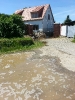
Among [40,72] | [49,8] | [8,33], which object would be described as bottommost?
[40,72]

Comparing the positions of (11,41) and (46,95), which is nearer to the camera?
(46,95)

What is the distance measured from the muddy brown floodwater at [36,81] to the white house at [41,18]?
19.0 m

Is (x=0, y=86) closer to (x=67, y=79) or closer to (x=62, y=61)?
(x=67, y=79)

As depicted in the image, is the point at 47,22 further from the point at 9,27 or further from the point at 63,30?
the point at 9,27

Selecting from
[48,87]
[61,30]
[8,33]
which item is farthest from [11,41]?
[61,30]

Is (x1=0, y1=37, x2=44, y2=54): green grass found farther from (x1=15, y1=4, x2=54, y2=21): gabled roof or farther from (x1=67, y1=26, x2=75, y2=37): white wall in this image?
(x1=15, y1=4, x2=54, y2=21): gabled roof

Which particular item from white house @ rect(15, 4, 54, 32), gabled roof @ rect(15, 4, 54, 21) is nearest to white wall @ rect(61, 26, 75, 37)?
white house @ rect(15, 4, 54, 32)

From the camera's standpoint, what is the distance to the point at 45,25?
30906 millimetres

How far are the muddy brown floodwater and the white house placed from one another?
748 inches

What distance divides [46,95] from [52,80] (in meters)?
1.66

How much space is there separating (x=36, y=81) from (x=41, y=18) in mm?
23030

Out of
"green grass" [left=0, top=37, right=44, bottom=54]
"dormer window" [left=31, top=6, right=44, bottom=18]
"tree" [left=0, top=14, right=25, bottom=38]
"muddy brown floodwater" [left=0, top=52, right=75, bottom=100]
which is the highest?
"dormer window" [left=31, top=6, right=44, bottom=18]

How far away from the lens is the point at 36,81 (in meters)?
8.16

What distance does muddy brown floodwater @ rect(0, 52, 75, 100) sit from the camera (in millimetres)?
6683
